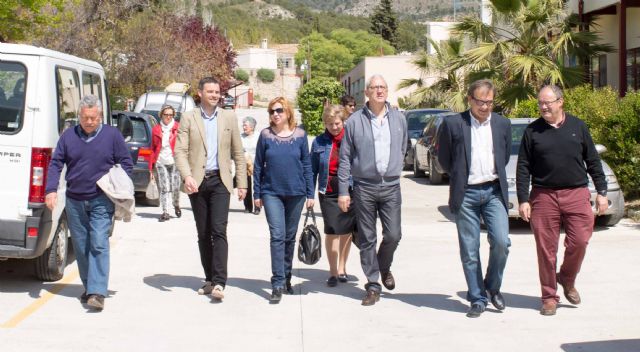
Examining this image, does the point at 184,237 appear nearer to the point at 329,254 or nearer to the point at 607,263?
the point at 329,254

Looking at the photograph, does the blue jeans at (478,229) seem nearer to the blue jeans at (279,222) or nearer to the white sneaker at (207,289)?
the blue jeans at (279,222)

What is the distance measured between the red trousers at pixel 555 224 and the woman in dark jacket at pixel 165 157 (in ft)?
25.3

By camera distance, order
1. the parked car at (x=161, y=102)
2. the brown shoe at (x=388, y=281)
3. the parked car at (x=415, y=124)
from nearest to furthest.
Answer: the brown shoe at (x=388, y=281) < the parked car at (x=415, y=124) < the parked car at (x=161, y=102)

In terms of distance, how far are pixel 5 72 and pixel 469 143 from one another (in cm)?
403

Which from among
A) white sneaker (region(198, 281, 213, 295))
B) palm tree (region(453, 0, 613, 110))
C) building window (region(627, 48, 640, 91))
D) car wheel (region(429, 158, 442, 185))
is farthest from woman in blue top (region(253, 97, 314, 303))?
building window (region(627, 48, 640, 91))

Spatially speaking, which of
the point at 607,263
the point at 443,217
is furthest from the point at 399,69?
the point at 607,263

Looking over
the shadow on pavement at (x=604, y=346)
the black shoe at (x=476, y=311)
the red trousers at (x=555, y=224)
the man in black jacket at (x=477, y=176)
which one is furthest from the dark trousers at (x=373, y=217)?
the shadow on pavement at (x=604, y=346)

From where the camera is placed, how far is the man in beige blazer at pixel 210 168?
852 cm

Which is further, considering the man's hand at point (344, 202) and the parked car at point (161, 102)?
the parked car at point (161, 102)

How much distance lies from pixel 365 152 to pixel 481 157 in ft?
3.28

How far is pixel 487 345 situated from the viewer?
6.90 metres

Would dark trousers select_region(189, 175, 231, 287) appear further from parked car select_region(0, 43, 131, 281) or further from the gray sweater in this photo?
parked car select_region(0, 43, 131, 281)

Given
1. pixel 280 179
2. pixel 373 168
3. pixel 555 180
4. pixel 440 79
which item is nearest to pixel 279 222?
pixel 280 179

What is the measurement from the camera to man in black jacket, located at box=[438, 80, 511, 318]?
25.5ft
